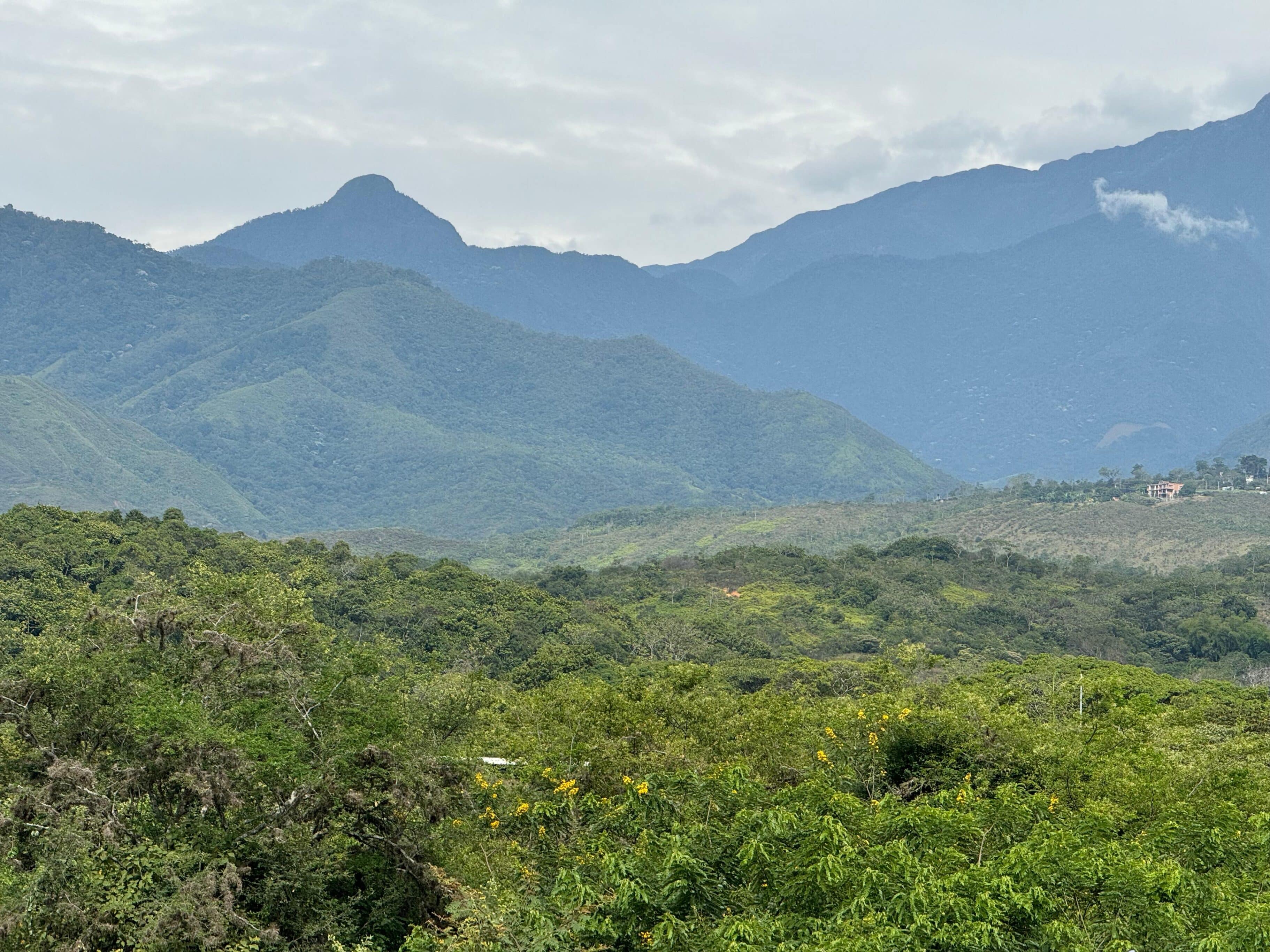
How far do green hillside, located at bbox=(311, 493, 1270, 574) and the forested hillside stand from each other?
78880mm

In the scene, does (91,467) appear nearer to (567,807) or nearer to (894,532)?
(894,532)

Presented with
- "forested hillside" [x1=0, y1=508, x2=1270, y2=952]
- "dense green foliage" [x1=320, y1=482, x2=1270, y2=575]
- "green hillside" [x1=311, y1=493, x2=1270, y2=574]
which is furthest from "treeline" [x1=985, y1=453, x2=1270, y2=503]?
"forested hillside" [x1=0, y1=508, x2=1270, y2=952]

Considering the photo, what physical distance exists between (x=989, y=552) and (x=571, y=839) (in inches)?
3180

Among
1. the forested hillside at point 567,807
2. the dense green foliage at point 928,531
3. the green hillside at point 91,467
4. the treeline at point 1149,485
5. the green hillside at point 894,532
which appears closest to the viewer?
the forested hillside at point 567,807

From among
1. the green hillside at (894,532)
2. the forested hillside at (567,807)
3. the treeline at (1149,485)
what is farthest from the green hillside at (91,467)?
the forested hillside at (567,807)

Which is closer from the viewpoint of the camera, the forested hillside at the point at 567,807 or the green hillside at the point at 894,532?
the forested hillside at the point at 567,807

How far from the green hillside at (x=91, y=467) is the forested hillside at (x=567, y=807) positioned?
140 metres

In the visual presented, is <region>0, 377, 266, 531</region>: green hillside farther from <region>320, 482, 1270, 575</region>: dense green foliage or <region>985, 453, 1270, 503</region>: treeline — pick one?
<region>985, 453, 1270, 503</region>: treeline

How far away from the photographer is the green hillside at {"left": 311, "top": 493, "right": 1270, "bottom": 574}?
10425 cm

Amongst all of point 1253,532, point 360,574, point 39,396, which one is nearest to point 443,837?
point 360,574

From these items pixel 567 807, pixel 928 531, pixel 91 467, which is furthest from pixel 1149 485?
pixel 91 467

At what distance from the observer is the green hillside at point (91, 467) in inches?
6137

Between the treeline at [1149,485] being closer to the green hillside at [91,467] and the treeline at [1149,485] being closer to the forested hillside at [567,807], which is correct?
the forested hillside at [567,807]

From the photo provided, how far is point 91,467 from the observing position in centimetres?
16925
